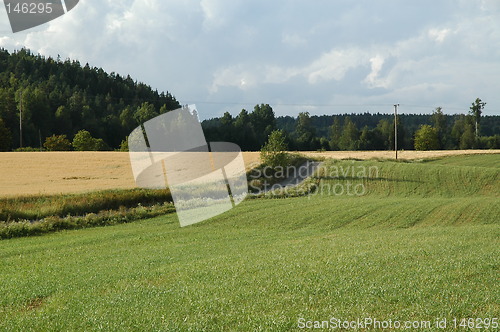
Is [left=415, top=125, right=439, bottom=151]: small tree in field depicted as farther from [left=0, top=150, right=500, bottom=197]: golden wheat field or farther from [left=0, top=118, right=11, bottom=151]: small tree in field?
[left=0, top=118, right=11, bottom=151]: small tree in field

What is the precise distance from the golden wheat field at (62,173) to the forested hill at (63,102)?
1362 inches

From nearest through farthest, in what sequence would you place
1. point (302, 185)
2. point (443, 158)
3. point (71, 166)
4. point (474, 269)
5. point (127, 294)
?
point (127, 294) → point (474, 269) → point (302, 185) → point (71, 166) → point (443, 158)

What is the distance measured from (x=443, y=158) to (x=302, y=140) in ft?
215

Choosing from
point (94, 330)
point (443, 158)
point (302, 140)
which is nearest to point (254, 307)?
point (94, 330)

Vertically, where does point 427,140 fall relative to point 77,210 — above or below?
above

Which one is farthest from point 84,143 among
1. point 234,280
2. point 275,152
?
point 234,280

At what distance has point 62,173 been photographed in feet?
189

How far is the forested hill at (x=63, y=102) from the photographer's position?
118m

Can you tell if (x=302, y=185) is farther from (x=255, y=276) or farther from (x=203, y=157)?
(x=255, y=276)

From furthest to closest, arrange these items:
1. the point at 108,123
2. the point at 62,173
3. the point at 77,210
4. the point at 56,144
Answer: the point at 108,123, the point at 56,144, the point at 62,173, the point at 77,210

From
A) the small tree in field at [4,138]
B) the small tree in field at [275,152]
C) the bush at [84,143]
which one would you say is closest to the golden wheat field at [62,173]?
the small tree in field at [275,152]

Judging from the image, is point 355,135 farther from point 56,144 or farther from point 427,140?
point 56,144

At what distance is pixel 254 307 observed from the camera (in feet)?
30.7

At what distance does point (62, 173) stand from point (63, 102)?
91.1 m
